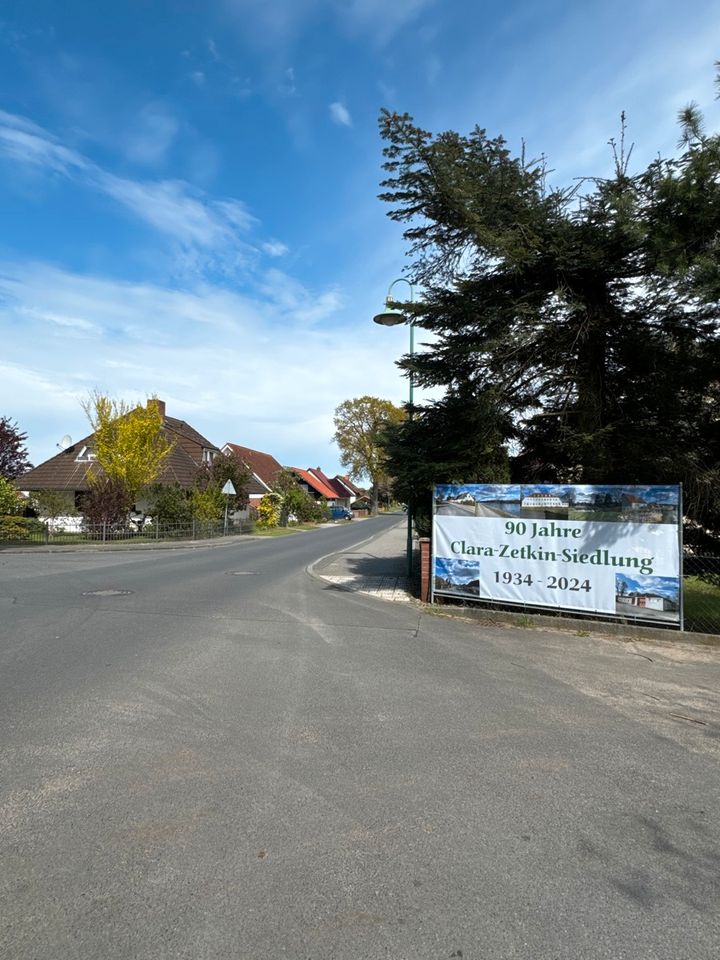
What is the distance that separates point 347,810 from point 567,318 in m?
8.74

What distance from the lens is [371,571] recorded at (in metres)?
16.3

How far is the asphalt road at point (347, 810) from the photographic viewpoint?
2371 mm

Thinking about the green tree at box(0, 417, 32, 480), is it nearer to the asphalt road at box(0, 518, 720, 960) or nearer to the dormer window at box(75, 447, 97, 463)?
the dormer window at box(75, 447, 97, 463)

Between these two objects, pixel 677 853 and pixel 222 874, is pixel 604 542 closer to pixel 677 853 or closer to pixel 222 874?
pixel 677 853

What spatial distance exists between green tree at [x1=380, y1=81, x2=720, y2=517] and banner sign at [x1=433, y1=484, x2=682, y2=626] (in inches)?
40.5

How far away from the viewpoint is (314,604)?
420 inches

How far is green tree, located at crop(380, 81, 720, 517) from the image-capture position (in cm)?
900

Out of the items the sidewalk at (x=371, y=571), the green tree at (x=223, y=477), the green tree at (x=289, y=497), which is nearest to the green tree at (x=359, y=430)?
the green tree at (x=289, y=497)

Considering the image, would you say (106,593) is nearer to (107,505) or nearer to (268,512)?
(107,505)

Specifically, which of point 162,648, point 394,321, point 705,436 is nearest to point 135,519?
point 394,321

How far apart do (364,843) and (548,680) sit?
358cm

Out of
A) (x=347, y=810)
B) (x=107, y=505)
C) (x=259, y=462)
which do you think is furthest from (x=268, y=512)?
(x=347, y=810)

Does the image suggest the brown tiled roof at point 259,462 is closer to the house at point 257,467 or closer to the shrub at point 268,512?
the house at point 257,467

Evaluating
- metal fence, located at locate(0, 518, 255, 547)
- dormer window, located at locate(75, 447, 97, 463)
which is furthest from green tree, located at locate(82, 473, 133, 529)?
dormer window, located at locate(75, 447, 97, 463)
